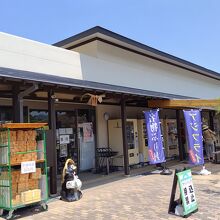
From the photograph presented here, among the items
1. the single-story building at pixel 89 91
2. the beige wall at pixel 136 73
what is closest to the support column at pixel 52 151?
the single-story building at pixel 89 91

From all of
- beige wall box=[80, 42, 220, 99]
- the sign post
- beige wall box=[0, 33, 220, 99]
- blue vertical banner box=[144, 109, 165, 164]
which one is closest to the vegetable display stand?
the sign post

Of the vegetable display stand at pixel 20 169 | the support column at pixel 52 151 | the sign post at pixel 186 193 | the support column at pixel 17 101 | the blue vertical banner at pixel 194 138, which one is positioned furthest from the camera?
the blue vertical banner at pixel 194 138

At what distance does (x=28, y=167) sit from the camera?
6906 mm

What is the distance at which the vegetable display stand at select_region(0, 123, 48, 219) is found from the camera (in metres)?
6.65

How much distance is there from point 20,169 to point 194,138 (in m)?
6.31

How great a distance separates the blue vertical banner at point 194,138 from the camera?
11.0m

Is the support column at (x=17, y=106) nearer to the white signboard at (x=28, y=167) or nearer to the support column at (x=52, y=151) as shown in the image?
the support column at (x=52, y=151)

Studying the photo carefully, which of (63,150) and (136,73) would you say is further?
(136,73)

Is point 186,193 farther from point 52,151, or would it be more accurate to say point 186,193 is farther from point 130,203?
point 52,151

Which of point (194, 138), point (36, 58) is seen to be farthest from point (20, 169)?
point (194, 138)

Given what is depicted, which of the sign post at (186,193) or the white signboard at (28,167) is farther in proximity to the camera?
the white signboard at (28,167)

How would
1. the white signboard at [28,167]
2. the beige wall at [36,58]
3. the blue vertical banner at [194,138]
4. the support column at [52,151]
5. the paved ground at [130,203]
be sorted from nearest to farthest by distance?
the paved ground at [130,203]
the white signboard at [28,167]
the support column at [52,151]
the beige wall at [36,58]
the blue vertical banner at [194,138]

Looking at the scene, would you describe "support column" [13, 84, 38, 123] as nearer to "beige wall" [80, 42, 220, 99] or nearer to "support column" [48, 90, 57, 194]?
"support column" [48, 90, 57, 194]

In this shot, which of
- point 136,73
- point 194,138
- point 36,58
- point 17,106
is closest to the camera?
point 17,106
